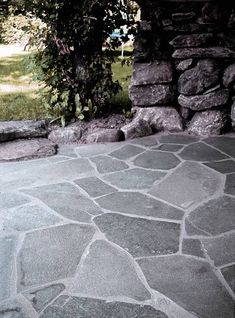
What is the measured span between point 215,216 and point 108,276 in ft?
3.58

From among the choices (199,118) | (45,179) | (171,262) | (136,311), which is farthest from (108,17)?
(136,311)

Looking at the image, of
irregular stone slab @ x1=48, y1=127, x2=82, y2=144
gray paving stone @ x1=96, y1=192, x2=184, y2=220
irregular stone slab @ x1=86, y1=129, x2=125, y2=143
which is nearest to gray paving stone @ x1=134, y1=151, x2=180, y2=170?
irregular stone slab @ x1=86, y1=129, x2=125, y2=143

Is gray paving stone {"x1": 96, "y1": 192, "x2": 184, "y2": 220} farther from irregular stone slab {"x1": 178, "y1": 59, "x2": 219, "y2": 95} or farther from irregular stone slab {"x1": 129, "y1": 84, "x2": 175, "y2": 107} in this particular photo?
irregular stone slab {"x1": 178, "y1": 59, "x2": 219, "y2": 95}

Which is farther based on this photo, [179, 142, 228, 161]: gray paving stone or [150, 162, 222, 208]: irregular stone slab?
[179, 142, 228, 161]: gray paving stone

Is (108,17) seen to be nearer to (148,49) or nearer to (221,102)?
(148,49)

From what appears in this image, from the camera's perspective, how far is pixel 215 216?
296 cm

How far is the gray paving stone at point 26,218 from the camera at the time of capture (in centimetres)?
285

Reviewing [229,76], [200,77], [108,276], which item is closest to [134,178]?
[108,276]

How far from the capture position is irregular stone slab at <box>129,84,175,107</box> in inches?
197

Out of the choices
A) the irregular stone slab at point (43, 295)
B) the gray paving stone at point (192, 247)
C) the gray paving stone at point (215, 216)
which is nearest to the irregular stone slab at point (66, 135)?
the gray paving stone at point (215, 216)

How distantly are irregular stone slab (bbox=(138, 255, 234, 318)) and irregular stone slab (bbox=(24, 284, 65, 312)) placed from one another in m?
0.54

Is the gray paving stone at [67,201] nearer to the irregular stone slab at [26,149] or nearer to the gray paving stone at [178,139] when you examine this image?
the irregular stone slab at [26,149]

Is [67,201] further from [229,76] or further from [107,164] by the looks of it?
[229,76]

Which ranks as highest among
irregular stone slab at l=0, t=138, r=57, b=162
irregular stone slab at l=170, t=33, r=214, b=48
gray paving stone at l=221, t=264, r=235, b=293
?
irregular stone slab at l=170, t=33, r=214, b=48
